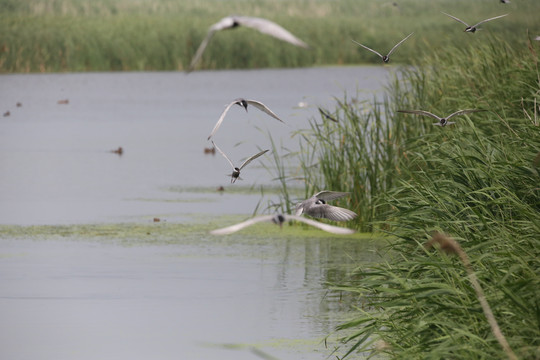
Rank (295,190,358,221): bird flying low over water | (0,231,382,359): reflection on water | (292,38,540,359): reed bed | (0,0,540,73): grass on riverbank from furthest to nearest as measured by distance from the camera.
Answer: (0,0,540,73): grass on riverbank < (0,231,382,359): reflection on water < (295,190,358,221): bird flying low over water < (292,38,540,359): reed bed

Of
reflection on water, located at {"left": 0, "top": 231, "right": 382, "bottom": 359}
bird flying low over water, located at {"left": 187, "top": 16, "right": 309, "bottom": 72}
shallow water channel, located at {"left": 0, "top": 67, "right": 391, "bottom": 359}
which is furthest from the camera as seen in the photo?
shallow water channel, located at {"left": 0, "top": 67, "right": 391, "bottom": 359}

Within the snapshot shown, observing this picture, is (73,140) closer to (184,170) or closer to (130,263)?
(184,170)

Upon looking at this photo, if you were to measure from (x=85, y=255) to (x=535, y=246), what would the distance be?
15.3ft

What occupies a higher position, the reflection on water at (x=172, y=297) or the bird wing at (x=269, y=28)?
the bird wing at (x=269, y=28)

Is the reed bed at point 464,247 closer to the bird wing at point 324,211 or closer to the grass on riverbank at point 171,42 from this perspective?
the bird wing at point 324,211

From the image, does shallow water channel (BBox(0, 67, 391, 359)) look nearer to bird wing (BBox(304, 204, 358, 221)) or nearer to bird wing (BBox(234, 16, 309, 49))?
bird wing (BBox(304, 204, 358, 221))

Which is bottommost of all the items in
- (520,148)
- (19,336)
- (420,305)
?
(19,336)

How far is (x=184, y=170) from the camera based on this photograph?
15.2 m

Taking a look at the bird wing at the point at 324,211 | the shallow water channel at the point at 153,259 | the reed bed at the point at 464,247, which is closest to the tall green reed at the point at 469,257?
the reed bed at the point at 464,247

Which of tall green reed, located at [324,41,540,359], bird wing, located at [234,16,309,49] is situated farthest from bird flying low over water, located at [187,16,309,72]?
tall green reed, located at [324,41,540,359]

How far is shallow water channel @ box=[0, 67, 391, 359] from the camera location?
664 centimetres

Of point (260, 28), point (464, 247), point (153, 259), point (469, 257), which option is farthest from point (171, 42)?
point (260, 28)

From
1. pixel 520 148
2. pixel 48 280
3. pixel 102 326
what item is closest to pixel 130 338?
pixel 102 326

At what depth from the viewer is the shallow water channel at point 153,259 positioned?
664cm
